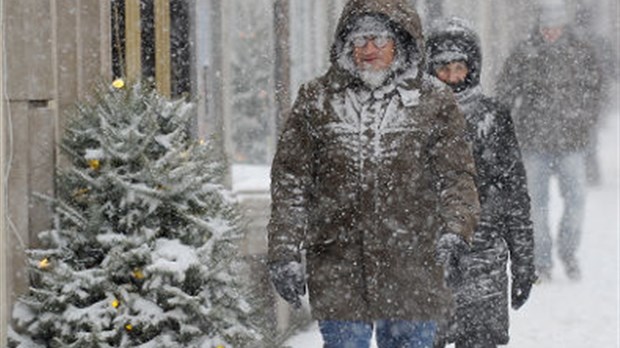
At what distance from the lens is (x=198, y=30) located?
7.58m

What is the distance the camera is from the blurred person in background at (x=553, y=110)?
32.4 feet

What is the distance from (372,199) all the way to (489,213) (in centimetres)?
111

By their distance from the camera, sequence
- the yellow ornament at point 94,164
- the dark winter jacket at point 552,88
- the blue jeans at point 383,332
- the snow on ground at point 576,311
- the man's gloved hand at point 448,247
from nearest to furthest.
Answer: the man's gloved hand at point 448,247 < the blue jeans at point 383,332 < the yellow ornament at point 94,164 < the snow on ground at point 576,311 < the dark winter jacket at point 552,88

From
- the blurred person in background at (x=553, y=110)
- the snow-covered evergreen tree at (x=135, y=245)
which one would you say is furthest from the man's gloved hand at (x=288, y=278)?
the blurred person in background at (x=553, y=110)

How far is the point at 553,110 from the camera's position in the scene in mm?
9883

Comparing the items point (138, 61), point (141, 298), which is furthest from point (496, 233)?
point (138, 61)

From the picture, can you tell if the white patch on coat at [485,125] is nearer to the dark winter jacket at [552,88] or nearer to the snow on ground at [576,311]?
the snow on ground at [576,311]

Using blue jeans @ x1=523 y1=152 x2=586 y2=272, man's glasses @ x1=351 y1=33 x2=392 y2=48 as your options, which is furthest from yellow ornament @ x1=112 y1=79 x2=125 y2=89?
blue jeans @ x1=523 y1=152 x2=586 y2=272

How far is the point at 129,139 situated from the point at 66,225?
0.42m

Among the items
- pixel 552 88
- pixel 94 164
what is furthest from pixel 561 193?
pixel 94 164

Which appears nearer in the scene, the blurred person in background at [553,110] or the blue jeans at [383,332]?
the blue jeans at [383,332]

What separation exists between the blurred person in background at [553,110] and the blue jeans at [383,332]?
5.05 metres

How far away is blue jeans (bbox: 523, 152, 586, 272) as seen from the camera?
9.95m

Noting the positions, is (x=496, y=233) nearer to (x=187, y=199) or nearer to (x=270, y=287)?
(x=187, y=199)
